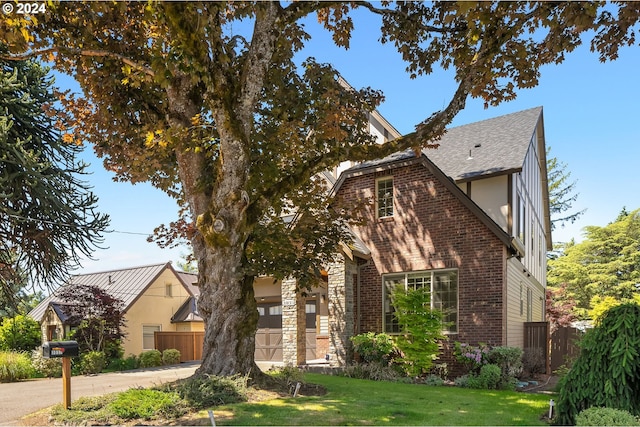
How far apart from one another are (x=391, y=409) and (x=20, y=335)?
1867 centimetres

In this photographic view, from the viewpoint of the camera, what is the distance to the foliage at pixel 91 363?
57.8 feet

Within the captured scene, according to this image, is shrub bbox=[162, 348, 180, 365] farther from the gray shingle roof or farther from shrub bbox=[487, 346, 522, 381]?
shrub bbox=[487, 346, 522, 381]

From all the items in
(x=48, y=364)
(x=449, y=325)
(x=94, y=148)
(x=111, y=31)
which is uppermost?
(x=111, y=31)

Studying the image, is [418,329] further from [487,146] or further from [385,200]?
[487,146]

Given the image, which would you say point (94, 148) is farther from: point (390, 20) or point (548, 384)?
point (548, 384)

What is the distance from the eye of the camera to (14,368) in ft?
50.5

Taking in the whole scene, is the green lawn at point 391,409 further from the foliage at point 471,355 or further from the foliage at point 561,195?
the foliage at point 561,195

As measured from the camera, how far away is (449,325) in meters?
13.9

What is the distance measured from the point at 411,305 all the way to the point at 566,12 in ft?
26.4

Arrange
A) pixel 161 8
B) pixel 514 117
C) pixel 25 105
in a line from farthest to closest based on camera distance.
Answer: pixel 514 117, pixel 25 105, pixel 161 8

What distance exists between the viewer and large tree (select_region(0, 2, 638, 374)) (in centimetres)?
913

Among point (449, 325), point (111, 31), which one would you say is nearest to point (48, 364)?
point (111, 31)

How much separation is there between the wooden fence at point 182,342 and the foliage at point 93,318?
4712mm

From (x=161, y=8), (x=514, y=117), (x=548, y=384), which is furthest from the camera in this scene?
(x=514, y=117)
